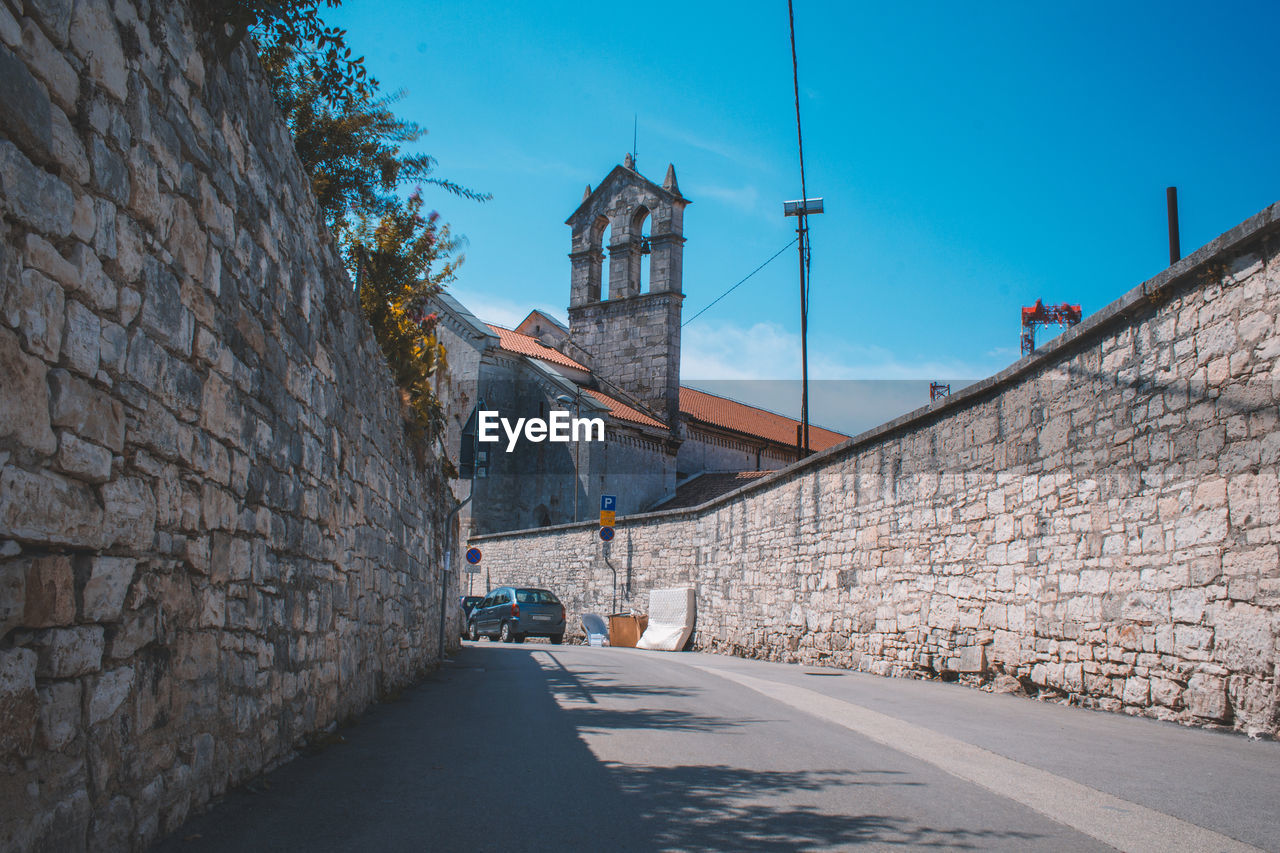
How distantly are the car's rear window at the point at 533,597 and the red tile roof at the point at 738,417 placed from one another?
16688 millimetres

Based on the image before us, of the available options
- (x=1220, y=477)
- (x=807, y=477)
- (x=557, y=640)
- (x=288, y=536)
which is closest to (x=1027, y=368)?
(x=1220, y=477)

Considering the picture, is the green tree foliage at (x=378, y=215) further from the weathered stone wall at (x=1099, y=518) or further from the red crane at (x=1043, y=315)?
the red crane at (x=1043, y=315)

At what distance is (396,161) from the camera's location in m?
10.8

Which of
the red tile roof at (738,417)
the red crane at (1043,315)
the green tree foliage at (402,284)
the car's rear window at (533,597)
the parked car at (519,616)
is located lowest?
the parked car at (519,616)

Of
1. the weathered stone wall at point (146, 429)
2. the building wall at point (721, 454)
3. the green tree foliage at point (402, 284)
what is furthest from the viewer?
the building wall at point (721, 454)

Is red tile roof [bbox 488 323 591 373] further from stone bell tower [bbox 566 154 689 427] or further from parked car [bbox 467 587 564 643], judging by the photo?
parked car [bbox 467 587 564 643]

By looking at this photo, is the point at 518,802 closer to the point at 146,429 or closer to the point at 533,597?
the point at 146,429

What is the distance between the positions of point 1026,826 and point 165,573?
3.65 meters

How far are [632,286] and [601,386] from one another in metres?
4.53

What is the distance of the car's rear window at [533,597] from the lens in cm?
2448

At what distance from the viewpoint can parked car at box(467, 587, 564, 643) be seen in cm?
2434

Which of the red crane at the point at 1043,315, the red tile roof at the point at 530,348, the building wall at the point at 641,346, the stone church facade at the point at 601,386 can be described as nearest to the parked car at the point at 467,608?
the stone church facade at the point at 601,386

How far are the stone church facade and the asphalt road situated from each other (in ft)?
89.2

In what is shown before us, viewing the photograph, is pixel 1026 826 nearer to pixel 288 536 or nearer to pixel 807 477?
pixel 288 536
